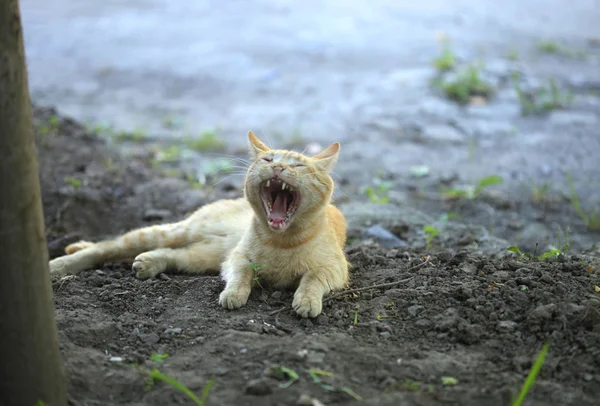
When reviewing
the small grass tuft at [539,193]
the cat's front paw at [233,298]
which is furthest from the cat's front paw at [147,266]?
the small grass tuft at [539,193]

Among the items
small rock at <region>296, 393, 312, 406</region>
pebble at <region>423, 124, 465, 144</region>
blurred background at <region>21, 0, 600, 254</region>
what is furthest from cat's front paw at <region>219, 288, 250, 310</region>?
pebble at <region>423, 124, 465, 144</region>

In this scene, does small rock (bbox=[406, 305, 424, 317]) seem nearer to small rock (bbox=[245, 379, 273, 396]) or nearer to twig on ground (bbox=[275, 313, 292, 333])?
twig on ground (bbox=[275, 313, 292, 333])

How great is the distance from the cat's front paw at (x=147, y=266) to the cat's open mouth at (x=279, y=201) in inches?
42.3

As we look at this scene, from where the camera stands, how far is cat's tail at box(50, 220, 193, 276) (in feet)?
17.3

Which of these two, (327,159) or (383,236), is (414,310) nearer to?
(327,159)

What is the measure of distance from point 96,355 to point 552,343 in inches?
94.7

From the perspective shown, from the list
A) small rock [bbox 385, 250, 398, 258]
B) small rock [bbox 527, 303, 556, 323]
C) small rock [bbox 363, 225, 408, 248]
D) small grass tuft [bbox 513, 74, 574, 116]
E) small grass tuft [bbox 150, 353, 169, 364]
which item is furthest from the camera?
small grass tuft [bbox 513, 74, 574, 116]

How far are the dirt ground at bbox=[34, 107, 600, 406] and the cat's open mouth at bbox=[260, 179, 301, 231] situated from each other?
0.51 m

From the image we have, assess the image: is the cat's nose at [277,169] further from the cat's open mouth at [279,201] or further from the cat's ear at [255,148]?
the cat's ear at [255,148]

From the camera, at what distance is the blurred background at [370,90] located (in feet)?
26.3

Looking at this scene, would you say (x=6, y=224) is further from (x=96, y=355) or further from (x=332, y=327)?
(x=332, y=327)

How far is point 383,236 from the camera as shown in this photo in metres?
6.34

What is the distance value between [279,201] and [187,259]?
1.13 m

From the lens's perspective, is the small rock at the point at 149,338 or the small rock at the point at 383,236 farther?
the small rock at the point at 383,236
